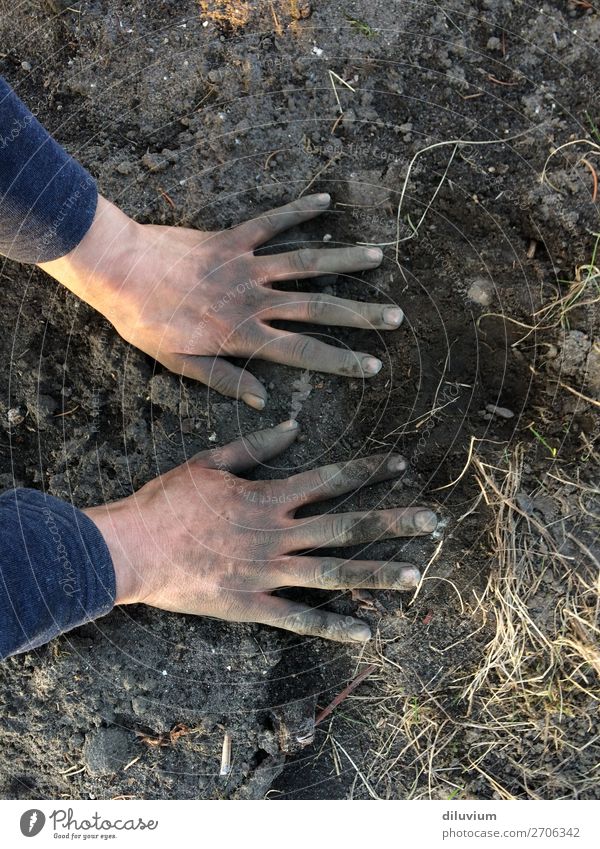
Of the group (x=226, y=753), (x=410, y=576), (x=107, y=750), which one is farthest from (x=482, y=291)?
(x=107, y=750)

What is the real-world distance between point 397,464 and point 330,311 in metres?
0.47

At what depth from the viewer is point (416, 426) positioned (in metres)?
1.99

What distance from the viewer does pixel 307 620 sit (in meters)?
1.95

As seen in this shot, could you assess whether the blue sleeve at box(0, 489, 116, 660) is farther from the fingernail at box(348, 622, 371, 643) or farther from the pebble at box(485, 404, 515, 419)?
the pebble at box(485, 404, 515, 419)

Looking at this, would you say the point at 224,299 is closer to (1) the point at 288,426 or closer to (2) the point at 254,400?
(2) the point at 254,400

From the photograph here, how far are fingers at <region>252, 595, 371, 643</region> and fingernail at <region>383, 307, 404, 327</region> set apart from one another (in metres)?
0.84

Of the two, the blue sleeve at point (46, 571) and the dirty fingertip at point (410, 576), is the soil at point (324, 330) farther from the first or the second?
the blue sleeve at point (46, 571)

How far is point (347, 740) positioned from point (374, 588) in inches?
20.2

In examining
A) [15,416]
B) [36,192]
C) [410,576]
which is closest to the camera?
[36,192]

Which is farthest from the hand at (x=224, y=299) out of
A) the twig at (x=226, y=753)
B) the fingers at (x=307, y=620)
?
the twig at (x=226, y=753)

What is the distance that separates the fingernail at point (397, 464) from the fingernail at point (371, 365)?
10.0 inches

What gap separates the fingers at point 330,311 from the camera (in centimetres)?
193

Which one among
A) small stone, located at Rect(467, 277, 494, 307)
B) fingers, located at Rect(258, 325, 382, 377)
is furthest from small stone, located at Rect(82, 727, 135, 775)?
small stone, located at Rect(467, 277, 494, 307)

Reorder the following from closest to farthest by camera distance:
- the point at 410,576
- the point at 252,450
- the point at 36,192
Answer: the point at 36,192 → the point at 410,576 → the point at 252,450
